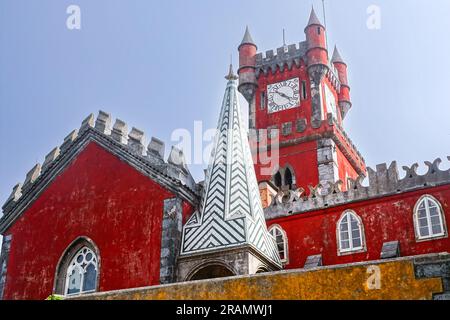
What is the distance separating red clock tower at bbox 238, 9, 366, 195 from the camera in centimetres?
3359

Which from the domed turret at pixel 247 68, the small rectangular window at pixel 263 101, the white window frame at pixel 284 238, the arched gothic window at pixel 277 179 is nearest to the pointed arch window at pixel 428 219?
the white window frame at pixel 284 238

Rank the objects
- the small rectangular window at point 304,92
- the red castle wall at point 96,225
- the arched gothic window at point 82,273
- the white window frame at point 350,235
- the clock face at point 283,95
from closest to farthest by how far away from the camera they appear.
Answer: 1. the red castle wall at point 96,225
2. the arched gothic window at point 82,273
3. the white window frame at point 350,235
4. the small rectangular window at point 304,92
5. the clock face at point 283,95

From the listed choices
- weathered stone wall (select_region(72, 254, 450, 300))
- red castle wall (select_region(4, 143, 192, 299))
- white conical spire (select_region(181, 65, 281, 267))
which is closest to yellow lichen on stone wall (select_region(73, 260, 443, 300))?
weathered stone wall (select_region(72, 254, 450, 300))

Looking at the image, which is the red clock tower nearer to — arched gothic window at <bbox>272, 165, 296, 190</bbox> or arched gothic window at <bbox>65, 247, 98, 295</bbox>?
arched gothic window at <bbox>272, 165, 296, 190</bbox>

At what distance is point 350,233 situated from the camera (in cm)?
2223

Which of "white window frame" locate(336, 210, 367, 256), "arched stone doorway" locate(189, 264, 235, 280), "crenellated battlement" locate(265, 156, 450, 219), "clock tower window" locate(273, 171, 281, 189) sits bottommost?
"arched stone doorway" locate(189, 264, 235, 280)

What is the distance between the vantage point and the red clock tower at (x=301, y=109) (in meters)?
33.6

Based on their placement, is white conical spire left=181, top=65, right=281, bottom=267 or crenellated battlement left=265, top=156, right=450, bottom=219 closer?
white conical spire left=181, top=65, right=281, bottom=267

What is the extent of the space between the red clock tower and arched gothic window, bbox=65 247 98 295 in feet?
46.9

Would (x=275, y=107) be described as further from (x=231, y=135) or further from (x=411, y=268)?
(x=411, y=268)

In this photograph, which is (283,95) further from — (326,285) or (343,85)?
(326,285)

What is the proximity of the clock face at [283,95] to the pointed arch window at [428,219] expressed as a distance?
17.2 meters

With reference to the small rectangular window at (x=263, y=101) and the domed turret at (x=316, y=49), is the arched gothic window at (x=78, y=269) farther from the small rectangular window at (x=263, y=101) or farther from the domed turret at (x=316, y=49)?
the domed turret at (x=316, y=49)

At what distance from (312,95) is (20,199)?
20.1 meters
